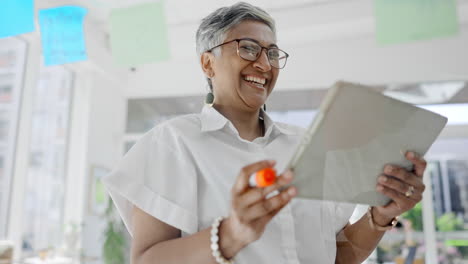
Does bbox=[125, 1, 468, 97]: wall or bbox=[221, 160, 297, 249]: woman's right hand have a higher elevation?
bbox=[125, 1, 468, 97]: wall

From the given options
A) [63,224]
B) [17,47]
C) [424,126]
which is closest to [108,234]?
[63,224]

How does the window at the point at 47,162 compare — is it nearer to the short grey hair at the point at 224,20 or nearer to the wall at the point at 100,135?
the wall at the point at 100,135

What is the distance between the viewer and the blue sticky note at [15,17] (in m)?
1.44

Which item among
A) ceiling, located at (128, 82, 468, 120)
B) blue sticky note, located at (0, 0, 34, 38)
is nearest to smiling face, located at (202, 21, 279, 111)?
blue sticky note, located at (0, 0, 34, 38)

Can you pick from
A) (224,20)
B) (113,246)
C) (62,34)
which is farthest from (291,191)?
(113,246)

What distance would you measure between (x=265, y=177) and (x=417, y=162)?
1.08 feet

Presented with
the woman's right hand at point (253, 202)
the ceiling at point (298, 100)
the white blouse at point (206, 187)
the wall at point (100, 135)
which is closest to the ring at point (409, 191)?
the white blouse at point (206, 187)

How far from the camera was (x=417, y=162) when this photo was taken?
2.33ft

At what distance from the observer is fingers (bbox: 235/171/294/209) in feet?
1.75

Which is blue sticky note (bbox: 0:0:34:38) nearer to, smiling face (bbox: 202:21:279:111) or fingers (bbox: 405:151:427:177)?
smiling face (bbox: 202:21:279:111)

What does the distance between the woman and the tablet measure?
30 millimetres

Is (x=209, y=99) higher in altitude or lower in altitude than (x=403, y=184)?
higher

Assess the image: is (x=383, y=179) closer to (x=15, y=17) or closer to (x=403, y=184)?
(x=403, y=184)

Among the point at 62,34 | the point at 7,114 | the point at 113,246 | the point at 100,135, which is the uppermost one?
the point at 62,34
